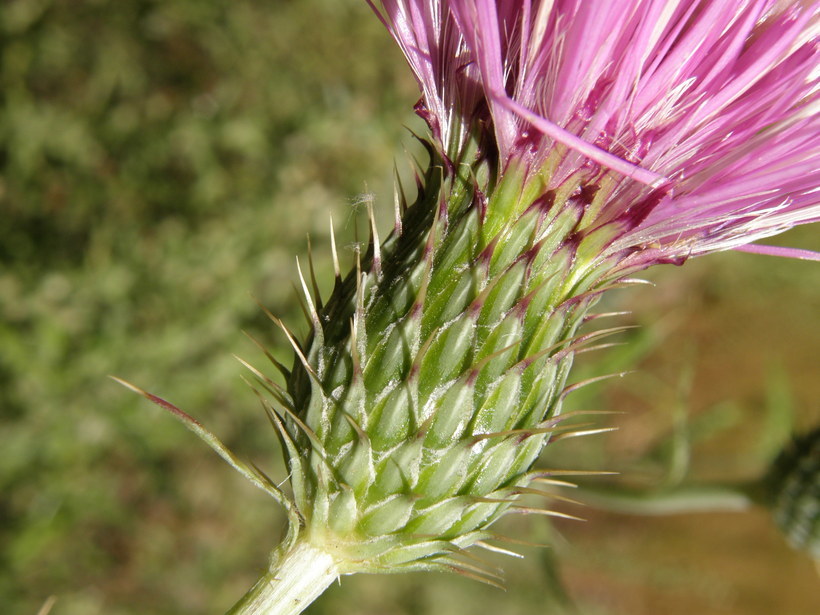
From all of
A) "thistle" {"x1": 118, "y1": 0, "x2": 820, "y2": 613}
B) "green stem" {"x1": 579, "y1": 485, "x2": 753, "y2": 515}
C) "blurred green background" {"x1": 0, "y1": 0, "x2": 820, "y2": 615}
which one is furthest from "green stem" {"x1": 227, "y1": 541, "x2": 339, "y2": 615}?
"green stem" {"x1": 579, "y1": 485, "x2": 753, "y2": 515}

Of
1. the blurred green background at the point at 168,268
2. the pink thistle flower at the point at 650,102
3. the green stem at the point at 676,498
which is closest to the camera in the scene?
the pink thistle flower at the point at 650,102

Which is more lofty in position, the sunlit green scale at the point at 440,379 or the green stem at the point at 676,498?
the sunlit green scale at the point at 440,379

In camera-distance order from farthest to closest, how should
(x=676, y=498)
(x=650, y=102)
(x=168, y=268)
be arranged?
(x=168, y=268)
(x=676, y=498)
(x=650, y=102)

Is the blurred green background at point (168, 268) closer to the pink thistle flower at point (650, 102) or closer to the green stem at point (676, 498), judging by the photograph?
the green stem at point (676, 498)

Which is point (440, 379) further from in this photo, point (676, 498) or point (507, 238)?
point (676, 498)

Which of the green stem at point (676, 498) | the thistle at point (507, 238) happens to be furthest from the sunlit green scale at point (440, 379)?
the green stem at point (676, 498)

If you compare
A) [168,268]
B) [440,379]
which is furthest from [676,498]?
[168,268]

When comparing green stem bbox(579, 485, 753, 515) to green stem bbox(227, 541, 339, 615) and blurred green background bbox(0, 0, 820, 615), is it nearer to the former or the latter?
blurred green background bbox(0, 0, 820, 615)

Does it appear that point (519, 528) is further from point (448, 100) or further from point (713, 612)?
point (448, 100)
